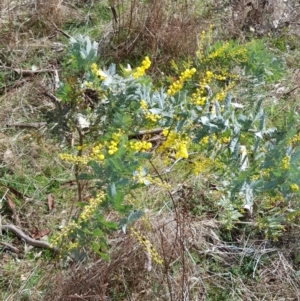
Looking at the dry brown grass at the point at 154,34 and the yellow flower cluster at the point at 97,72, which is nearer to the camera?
the yellow flower cluster at the point at 97,72

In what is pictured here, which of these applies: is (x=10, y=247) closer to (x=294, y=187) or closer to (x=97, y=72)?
(x=97, y=72)

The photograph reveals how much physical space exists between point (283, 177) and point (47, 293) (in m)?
1.13

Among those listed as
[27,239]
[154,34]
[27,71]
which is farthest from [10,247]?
[154,34]

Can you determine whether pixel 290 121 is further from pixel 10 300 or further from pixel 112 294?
pixel 10 300

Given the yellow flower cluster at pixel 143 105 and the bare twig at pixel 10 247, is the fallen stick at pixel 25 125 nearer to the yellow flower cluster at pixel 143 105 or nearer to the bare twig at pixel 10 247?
the bare twig at pixel 10 247

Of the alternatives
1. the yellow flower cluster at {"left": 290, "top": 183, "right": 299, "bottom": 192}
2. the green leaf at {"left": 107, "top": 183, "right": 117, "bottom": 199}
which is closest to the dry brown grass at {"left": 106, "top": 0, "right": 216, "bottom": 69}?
the yellow flower cluster at {"left": 290, "top": 183, "right": 299, "bottom": 192}

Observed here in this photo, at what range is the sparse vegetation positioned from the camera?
7.16 ft

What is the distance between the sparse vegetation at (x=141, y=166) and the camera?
2182 millimetres

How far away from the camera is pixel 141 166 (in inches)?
84.3

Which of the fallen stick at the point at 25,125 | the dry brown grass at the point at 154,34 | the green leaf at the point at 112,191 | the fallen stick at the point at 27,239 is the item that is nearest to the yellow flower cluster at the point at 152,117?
the green leaf at the point at 112,191

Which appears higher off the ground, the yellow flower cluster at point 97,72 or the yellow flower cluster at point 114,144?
the yellow flower cluster at point 97,72

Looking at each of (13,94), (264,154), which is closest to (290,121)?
(264,154)

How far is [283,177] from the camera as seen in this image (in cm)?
228

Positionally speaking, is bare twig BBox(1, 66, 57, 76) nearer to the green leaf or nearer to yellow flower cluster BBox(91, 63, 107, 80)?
yellow flower cluster BBox(91, 63, 107, 80)
